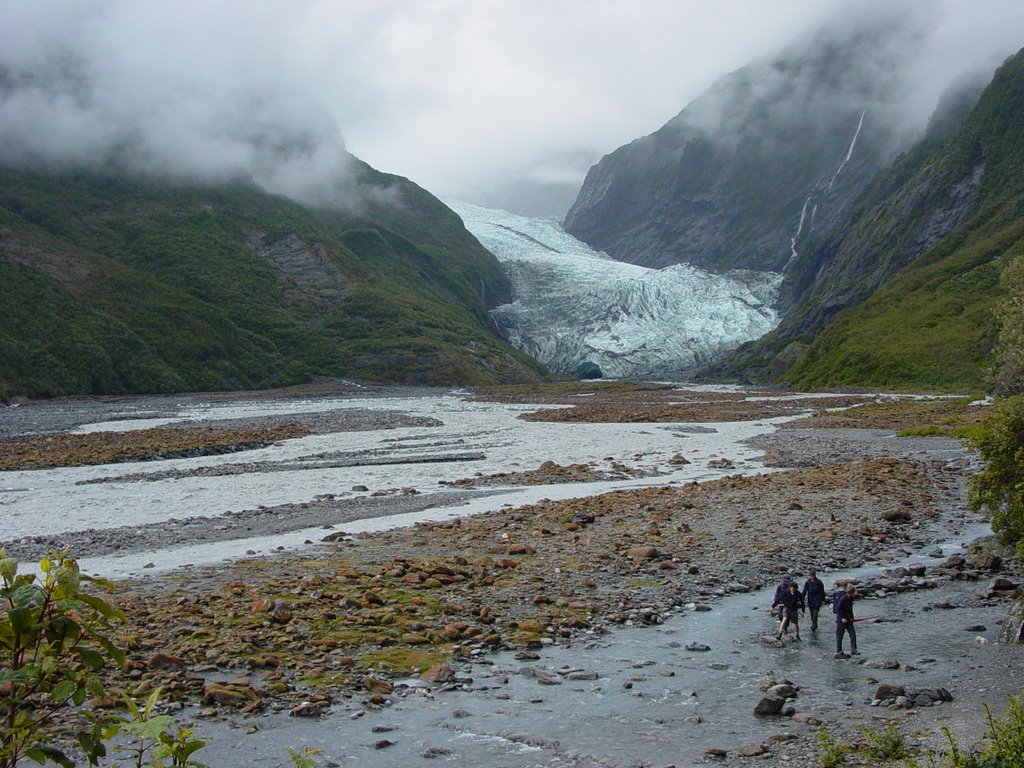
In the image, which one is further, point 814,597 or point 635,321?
point 635,321

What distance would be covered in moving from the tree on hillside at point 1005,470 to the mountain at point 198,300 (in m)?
89.0

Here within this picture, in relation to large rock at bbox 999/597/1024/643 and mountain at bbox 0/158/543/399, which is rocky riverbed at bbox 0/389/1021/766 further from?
mountain at bbox 0/158/543/399

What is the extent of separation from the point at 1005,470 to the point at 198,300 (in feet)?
430

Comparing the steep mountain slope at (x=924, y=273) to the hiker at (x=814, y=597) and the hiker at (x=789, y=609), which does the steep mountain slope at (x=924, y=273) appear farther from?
the hiker at (x=789, y=609)

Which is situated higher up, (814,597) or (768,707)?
(814,597)

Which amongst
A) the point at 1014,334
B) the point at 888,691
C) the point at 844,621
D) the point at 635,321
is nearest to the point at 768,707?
the point at 888,691

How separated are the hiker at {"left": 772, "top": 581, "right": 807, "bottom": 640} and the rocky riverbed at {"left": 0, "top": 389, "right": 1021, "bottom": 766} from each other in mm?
430

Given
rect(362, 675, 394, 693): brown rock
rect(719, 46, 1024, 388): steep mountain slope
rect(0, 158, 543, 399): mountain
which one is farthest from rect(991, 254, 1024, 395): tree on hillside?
rect(0, 158, 543, 399): mountain

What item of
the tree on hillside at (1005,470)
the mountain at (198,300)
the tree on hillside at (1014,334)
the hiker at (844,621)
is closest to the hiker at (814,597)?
the hiker at (844,621)

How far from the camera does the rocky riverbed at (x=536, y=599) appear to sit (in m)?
10.7

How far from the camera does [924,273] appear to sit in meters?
→ 118

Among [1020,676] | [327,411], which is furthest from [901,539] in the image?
[327,411]

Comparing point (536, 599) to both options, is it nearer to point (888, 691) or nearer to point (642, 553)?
point (642, 553)

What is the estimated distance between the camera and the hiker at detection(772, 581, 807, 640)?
529 inches
